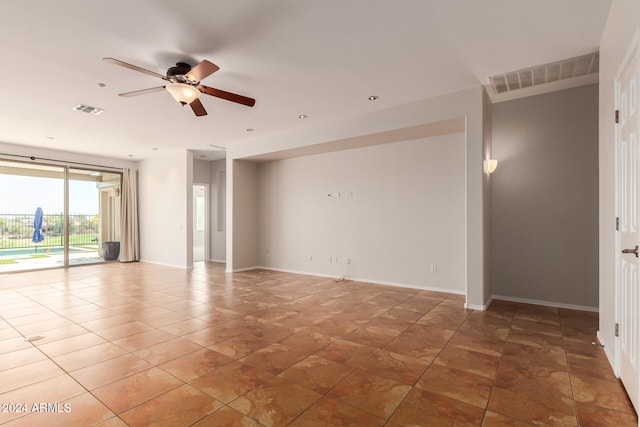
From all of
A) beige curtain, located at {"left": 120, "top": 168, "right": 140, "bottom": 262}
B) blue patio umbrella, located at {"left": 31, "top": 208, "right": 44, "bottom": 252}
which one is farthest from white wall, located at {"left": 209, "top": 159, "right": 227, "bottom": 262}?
blue patio umbrella, located at {"left": 31, "top": 208, "right": 44, "bottom": 252}

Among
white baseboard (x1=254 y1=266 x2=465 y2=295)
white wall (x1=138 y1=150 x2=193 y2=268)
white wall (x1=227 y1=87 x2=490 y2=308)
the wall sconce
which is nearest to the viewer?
white wall (x1=227 y1=87 x2=490 y2=308)

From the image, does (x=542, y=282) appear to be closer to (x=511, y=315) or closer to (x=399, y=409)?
(x=511, y=315)

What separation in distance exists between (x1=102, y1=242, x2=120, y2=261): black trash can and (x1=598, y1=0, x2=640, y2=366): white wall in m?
10.7

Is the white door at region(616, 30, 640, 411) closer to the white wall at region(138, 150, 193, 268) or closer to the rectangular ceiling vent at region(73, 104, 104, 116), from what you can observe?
the rectangular ceiling vent at region(73, 104, 104, 116)

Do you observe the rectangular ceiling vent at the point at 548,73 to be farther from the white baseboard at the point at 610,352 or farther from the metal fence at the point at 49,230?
the metal fence at the point at 49,230

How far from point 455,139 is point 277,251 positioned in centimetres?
464

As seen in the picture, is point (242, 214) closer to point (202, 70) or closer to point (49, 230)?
point (202, 70)

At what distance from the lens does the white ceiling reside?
261 cm

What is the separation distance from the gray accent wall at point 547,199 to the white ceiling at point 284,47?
48.2 inches

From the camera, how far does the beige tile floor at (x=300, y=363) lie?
200 centimetres

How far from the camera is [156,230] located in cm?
897

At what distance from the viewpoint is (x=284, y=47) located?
10.5ft

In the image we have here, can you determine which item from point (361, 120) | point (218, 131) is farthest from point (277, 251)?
point (361, 120)

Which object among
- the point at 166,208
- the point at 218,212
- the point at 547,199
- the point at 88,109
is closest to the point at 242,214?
the point at 218,212
